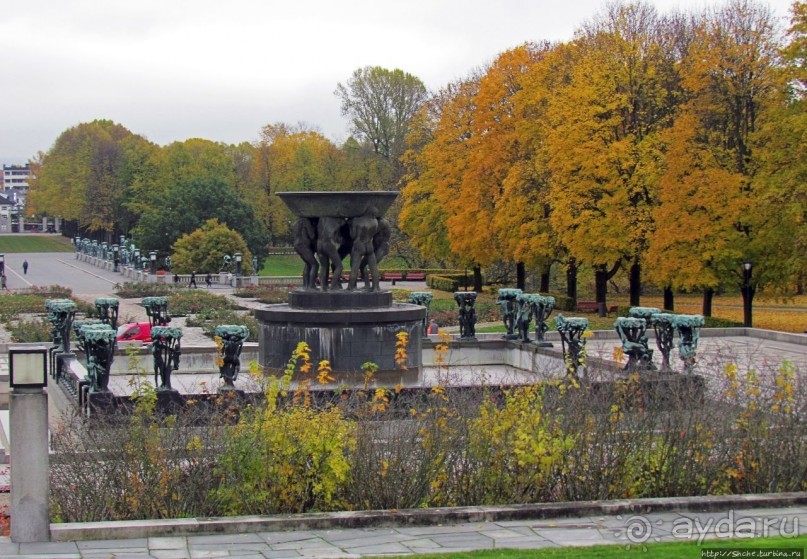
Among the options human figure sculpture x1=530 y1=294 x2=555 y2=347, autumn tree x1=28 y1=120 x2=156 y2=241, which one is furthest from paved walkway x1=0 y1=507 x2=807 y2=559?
autumn tree x1=28 y1=120 x2=156 y2=241

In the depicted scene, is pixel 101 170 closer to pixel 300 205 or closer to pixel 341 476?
pixel 300 205

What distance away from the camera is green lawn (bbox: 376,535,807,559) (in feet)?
31.2

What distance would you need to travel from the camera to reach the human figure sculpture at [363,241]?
21641 mm

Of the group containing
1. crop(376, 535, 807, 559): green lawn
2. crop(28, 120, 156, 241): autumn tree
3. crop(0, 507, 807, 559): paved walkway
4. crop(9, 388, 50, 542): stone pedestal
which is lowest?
crop(0, 507, 807, 559): paved walkway

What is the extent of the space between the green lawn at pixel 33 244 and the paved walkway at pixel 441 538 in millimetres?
108265

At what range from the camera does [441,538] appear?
33.8ft

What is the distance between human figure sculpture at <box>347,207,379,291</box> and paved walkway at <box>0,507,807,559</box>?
37.1 ft

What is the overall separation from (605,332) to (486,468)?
72.9 feet

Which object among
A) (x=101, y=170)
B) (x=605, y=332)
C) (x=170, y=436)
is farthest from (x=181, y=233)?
(x=170, y=436)

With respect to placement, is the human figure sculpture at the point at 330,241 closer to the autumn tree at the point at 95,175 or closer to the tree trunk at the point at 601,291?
the tree trunk at the point at 601,291

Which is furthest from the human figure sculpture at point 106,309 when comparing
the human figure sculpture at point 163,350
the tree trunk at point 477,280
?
the tree trunk at point 477,280

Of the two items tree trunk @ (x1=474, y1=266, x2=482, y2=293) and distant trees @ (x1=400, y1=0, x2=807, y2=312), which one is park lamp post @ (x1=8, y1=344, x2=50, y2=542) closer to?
distant trees @ (x1=400, y1=0, x2=807, y2=312)

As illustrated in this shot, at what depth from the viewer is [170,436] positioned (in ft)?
39.2

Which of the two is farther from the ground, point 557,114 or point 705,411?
point 557,114
